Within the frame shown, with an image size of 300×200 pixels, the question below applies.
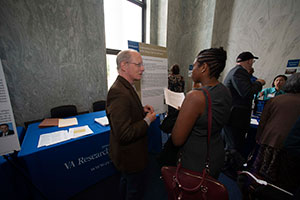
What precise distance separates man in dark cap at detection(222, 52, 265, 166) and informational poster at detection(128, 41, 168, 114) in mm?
980

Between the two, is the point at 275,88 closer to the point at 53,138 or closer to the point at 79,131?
the point at 79,131

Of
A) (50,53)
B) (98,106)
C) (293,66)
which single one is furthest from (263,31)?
(50,53)

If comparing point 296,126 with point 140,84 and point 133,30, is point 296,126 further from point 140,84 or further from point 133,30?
point 133,30

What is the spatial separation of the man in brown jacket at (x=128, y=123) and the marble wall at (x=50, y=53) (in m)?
2.12

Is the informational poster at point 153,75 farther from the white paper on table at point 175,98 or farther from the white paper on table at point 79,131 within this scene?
the white paper on table at point 79,131

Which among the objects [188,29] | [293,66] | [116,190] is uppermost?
[188,29]

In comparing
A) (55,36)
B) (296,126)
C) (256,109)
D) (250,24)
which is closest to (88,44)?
(55,36)

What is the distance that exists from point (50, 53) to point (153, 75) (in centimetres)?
203

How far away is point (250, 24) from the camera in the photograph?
10.6ft

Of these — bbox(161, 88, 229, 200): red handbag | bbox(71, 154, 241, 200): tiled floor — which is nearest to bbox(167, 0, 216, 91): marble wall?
bbox(71, 154, 241, 200): tiled floor

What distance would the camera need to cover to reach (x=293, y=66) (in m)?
2.78

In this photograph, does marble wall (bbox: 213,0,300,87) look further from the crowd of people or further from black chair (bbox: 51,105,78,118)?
black chair (bbox: 51,105,78,118)

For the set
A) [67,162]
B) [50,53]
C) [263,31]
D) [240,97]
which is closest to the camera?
[67,162]

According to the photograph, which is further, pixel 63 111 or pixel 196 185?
pixel 63 111
